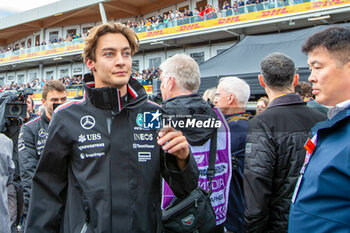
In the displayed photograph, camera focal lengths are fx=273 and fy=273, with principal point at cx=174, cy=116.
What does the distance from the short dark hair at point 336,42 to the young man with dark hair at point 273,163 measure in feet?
1.91

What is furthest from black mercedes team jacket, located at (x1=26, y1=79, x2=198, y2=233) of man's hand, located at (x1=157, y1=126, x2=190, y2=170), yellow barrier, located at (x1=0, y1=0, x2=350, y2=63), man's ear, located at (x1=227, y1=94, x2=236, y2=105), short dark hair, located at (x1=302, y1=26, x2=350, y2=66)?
yellow barrier, located at (x1=0, y1=0, x2=350, y2=63)

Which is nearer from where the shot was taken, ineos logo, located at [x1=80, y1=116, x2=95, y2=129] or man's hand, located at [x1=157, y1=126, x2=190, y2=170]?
man's hand, located at [x1=157, y1=126, x2=190, y2=170]

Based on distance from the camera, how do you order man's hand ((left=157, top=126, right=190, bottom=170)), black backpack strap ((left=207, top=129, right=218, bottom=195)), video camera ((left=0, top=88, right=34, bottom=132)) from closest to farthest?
man's hand ((left=157, top=126, right=190, bottom=170)) → black backpack strap ((left=207, top=129, right=218, bottom=195)) → video camera ((left=0, top=88, right=34, bottom=132))

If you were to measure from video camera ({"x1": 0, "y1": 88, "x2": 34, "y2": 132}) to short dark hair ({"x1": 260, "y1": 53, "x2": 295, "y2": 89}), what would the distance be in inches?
112

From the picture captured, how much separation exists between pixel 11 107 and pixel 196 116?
100 inches

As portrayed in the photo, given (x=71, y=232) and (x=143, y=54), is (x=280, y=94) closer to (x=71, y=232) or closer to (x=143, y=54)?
(x=71, y=232)

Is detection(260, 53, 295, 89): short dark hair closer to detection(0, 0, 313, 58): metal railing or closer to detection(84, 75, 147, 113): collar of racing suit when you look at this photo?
detection(84, 75, 147, 113): collar of racing suit

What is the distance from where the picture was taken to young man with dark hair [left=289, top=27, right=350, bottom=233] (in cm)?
101

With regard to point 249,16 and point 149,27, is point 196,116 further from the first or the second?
point 149,27

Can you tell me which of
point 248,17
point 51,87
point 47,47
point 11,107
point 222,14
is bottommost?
point 11,107

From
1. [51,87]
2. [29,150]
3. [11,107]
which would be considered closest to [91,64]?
[29,150]

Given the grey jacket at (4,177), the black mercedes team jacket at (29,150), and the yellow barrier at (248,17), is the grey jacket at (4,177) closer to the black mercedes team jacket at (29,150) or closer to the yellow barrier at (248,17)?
the black mercedes team jacket at (29,150)

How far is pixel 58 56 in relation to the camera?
24469 mm

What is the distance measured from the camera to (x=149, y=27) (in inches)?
768
